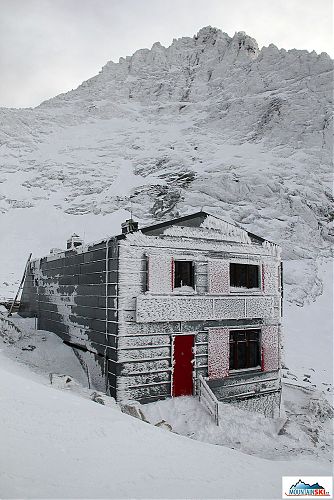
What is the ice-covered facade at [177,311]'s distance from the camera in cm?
1327

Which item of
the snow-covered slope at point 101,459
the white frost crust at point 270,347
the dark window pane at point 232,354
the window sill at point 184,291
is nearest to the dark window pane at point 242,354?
the dark window pane at point 232,354

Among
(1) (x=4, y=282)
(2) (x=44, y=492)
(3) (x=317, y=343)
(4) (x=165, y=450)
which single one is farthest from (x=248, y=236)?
(1) (x=4, y=282)

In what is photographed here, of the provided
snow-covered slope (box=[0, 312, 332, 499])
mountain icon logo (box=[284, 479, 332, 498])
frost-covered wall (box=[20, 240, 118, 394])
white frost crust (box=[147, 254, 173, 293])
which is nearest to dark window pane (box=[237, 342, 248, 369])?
white frost crust (box=[147, 254, 173, 293])

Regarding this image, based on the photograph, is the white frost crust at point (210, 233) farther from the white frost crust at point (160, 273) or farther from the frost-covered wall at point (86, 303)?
the frost-covered wall at point (86, 303)

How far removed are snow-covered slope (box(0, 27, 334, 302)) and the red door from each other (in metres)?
23.2

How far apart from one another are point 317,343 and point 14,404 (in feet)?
83.2

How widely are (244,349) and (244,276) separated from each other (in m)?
3.07

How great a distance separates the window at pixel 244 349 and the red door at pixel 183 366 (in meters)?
2.06

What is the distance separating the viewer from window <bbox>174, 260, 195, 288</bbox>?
14461 mm

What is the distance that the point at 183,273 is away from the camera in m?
14.7

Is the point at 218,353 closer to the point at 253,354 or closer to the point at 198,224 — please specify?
the point at 253,354

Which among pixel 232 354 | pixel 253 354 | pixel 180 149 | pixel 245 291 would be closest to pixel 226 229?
pixel 245 291

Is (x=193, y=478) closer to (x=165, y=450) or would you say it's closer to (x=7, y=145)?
(x=165, y=450)

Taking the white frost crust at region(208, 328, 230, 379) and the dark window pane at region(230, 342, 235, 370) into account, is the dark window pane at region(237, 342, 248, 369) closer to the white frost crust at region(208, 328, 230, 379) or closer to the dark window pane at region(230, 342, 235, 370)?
the dark window pane at region(230, 342, 235, 370)
